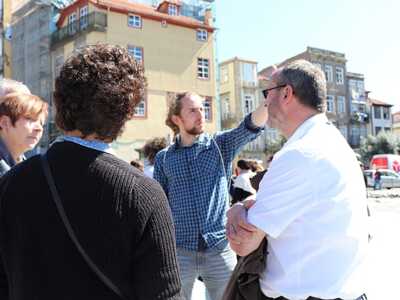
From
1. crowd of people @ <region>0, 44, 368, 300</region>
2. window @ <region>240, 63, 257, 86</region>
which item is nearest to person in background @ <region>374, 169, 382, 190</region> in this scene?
window @ <region>240, 63, 257, 86</region>

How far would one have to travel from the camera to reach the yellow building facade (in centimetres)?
2878

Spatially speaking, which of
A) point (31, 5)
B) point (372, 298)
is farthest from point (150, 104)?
point (372, 298)

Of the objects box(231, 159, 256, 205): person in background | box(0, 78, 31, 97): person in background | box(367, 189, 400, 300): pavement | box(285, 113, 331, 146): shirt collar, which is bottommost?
box(367, 189, 400, 300): pavement

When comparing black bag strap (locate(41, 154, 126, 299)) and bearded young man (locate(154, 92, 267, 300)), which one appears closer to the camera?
black bag strap (locate(41, 154, 126, 299))

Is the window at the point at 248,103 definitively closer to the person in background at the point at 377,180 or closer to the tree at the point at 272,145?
the tree at the point at 272,145

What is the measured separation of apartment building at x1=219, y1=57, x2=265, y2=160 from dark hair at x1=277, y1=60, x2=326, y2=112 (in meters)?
40.8

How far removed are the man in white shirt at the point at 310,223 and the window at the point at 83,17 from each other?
28499 mm

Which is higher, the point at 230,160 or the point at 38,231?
the point at 230,160

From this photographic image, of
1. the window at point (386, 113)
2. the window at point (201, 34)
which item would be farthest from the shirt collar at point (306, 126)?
the window at point (386, 113)

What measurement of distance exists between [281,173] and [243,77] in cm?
4258

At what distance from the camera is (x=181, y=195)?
3.85 meters

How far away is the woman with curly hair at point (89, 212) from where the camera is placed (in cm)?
170

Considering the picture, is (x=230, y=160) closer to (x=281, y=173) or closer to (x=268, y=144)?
(x=281, y=173)

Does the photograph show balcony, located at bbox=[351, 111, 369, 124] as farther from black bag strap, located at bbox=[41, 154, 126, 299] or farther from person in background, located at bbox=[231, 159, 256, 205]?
black bag strap, located at bbox=[41, 154, 126, 299]
